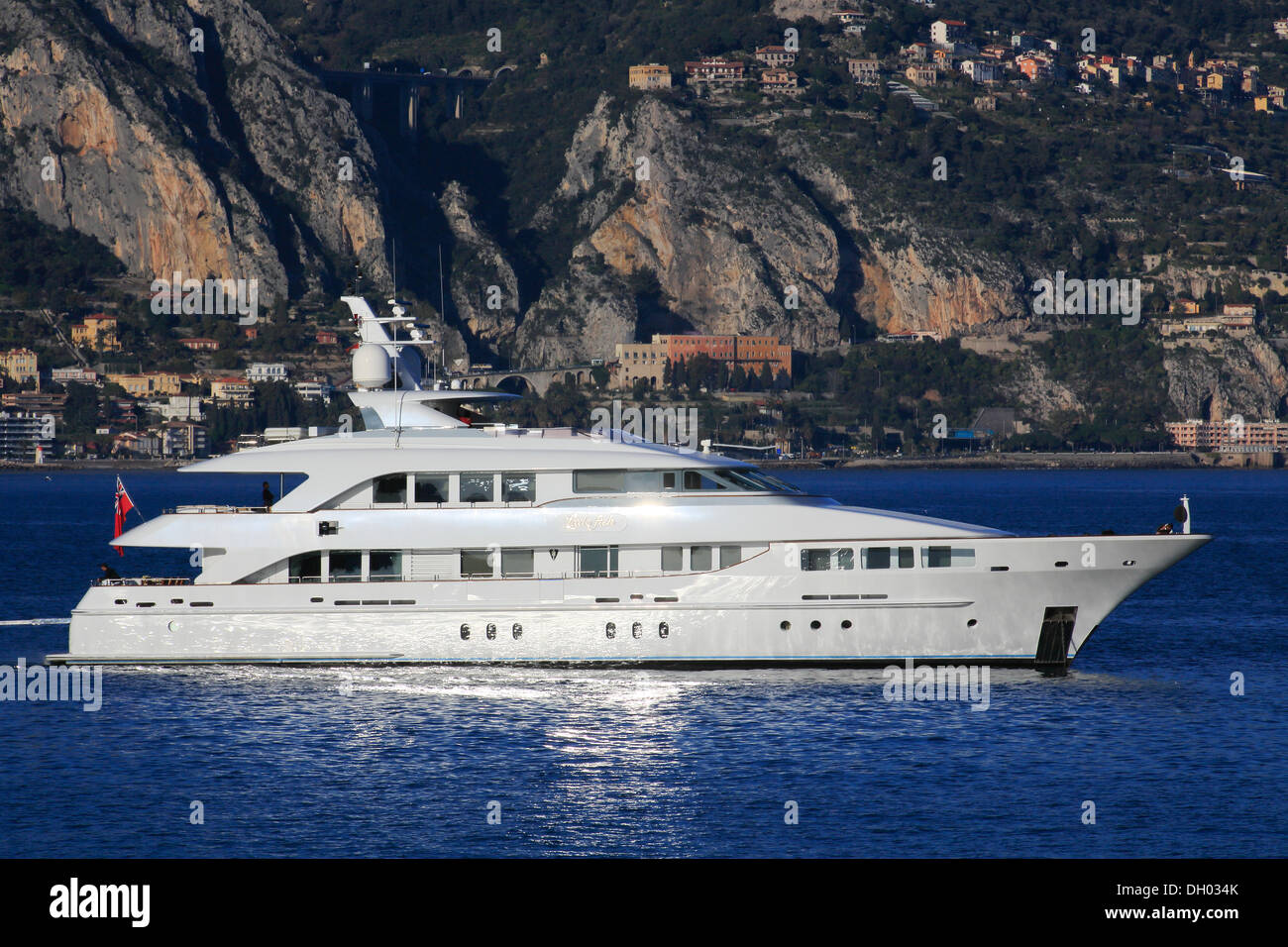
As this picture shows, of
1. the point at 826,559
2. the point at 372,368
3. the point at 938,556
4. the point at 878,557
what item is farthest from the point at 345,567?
the point at 938,556

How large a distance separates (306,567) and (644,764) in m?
9.81

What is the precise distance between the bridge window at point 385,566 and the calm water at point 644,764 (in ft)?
6.51

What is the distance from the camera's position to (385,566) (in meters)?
30.9

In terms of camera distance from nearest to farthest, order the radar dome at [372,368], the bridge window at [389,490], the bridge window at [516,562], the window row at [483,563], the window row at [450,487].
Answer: the window row at [483,563]
the bridge window at [516,562]
the window row at [450,487]
the bridge window at [389,490]
the radar dome at [372,368]

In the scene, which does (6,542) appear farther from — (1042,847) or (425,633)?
(1042,847)

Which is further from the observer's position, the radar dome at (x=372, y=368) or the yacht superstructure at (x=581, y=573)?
the radar dome at (x=372, y=368)

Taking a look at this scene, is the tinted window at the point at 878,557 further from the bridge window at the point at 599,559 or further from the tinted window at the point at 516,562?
the tinted window at the point at 516,562

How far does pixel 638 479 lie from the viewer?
3102 cm

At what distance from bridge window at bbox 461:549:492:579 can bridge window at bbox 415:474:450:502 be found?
1233 mm

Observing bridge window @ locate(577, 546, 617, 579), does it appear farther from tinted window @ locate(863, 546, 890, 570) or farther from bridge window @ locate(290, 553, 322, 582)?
bridge window @ locate(290, 553, 322, 582)

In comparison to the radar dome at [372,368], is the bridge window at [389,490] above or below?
below

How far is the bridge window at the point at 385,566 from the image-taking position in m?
30.9

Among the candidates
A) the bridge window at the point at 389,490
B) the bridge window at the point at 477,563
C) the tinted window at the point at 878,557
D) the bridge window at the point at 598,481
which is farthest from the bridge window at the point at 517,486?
the tinted window at the point at 878,557
